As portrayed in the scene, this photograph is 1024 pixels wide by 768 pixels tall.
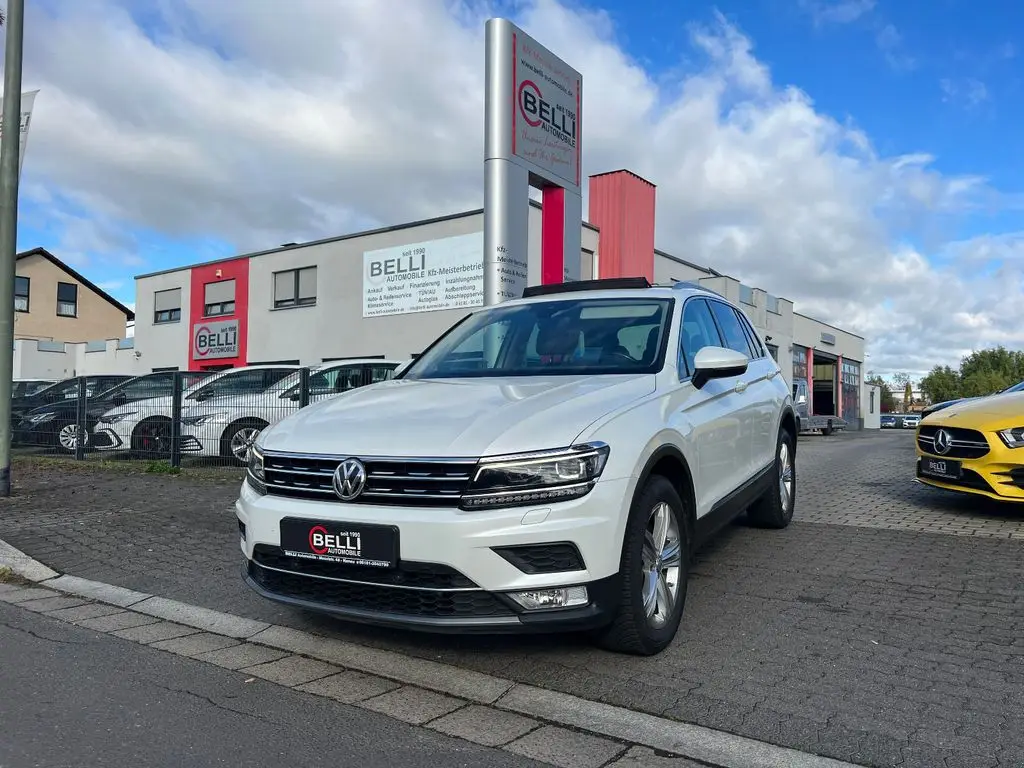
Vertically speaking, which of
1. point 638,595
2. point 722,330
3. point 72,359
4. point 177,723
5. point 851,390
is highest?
point 72,359

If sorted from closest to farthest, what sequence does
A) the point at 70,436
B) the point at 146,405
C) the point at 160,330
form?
the point at 146,405, the point at 70,436, the point at 160,330

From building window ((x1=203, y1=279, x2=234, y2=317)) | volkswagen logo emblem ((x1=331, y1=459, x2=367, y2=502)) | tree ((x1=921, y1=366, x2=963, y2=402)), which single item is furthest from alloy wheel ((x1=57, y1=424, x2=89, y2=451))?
tree ((x1=921, y1=366, x2=963, y2=402))

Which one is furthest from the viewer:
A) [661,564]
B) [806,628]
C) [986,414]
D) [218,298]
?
[218,298]

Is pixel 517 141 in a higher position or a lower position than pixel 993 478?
higher

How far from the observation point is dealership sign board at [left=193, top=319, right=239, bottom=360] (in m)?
28.8

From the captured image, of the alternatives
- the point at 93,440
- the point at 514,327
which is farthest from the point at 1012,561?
the point at 93,440

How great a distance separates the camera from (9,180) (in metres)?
8.78

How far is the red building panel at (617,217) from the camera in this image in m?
22.7

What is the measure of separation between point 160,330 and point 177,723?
102 feet

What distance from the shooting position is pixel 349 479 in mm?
3338

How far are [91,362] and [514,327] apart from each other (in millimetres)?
34940

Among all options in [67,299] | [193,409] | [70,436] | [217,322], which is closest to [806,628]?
[193,409]

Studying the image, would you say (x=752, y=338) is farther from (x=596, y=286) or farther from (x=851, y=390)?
(x=851, y=390)

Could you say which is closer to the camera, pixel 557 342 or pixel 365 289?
pixel 557 342
